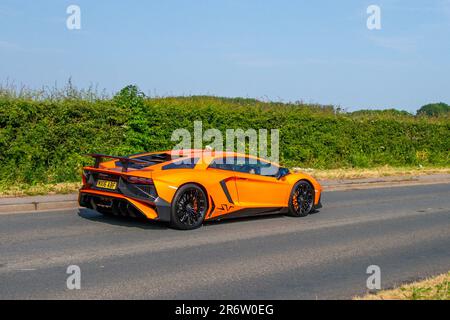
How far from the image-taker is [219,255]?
905cm

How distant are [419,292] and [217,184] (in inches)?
197

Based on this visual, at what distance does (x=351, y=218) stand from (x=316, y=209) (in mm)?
1293

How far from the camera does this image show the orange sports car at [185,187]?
10.4 meters

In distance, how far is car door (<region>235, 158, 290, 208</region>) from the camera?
11.7m

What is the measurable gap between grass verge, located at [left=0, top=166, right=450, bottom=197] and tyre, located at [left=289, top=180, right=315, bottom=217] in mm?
5500

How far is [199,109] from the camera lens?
21.3m

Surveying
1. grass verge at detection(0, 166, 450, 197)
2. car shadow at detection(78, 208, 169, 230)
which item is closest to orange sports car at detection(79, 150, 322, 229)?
car shadow at detection(78, 208, 169, 230)

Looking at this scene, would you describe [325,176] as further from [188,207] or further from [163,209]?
[163,209]

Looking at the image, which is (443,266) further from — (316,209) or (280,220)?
(316,209)

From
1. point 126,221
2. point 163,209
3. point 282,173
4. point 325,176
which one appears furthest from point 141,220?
point 325,176

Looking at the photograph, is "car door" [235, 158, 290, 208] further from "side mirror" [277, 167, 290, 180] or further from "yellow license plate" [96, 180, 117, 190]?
"yellow license plate" [96, 180, 117, 190]

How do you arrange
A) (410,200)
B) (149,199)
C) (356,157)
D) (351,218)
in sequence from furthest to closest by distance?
(356,157) → (410,200) → (351,218) → (149,199)

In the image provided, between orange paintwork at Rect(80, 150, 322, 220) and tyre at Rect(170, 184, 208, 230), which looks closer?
orange paintwork at Rect(80, 150, 322, 220)

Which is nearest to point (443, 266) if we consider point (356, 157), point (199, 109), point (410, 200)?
point (410, 200)
